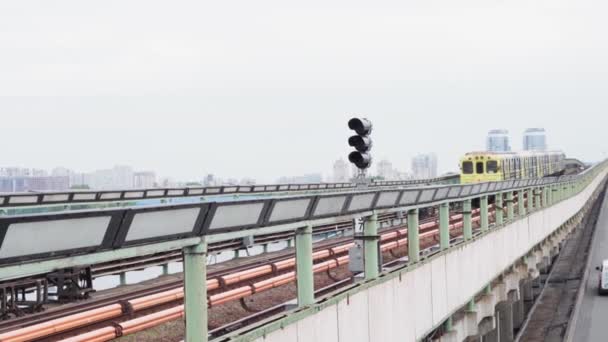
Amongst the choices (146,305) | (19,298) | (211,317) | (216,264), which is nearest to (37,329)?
(146,305)

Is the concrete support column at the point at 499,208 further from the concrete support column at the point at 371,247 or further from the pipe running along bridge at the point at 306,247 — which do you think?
the concrete support column at the point at 371,247

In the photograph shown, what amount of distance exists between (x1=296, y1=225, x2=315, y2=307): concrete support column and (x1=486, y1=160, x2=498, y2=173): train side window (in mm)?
34909

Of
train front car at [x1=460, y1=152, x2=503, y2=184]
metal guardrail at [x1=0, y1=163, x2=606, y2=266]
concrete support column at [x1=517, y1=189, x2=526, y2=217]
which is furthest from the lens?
train front car at [x1=460, y1=152, x2=503, y2=184]

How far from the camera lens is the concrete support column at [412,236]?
1150 cm

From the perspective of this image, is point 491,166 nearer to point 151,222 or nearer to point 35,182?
point 35,182

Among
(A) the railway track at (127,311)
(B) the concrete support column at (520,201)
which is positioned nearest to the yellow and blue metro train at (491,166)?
(B) the concrete support column at (520,201)

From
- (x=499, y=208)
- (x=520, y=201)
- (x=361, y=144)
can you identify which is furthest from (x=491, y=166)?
(x=361, y=144)

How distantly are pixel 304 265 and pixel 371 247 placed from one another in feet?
6.78

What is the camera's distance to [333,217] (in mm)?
8414

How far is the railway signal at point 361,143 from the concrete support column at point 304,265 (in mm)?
2845

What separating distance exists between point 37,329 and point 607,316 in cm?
3159

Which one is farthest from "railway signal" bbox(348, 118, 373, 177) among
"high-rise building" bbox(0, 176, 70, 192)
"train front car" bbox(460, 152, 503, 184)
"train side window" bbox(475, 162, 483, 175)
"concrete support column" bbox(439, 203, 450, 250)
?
"train side window" bbox(475, 162, 483, 175)

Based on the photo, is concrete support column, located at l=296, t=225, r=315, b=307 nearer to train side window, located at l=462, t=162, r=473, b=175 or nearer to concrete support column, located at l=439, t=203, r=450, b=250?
concrete support column, located at l=439, t=203, r=450, b=250

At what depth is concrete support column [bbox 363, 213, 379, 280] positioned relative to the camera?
9.63m
